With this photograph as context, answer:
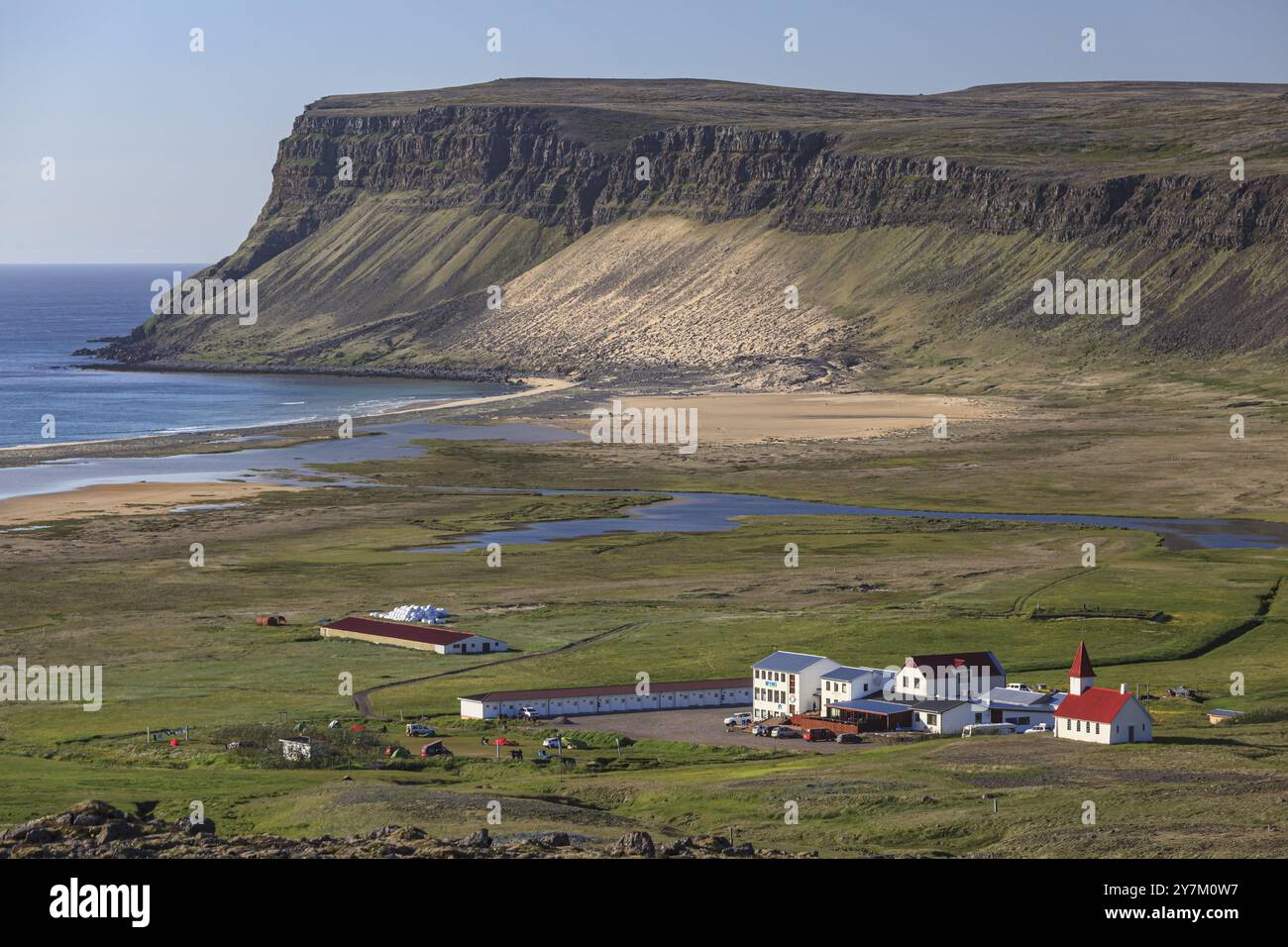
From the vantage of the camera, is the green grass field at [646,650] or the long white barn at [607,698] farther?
the long white barn at [607,698]

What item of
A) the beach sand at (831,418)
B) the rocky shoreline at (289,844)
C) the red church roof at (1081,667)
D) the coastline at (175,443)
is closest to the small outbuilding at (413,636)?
the red church roof at (1081,667)

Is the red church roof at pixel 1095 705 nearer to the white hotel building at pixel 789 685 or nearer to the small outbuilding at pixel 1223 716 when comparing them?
the small outbuilding at pixel 1223 716

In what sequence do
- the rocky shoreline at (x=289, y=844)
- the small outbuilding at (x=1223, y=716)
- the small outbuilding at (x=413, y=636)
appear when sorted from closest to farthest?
the rocky shoreline at (x=289, y=844)
the small outbuilding at (x=1223, y=716)
the small outbuilding at (x=413, y=636)

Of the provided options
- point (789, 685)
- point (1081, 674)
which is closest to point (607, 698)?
point (789, 685)

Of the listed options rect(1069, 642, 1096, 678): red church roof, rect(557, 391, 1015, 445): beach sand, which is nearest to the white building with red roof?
rect(1069, 642, 1096, 678): red church roof

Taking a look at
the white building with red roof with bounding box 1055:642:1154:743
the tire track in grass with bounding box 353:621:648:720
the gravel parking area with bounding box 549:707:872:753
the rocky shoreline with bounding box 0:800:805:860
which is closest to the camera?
the rocky shoreline with bounding box 0:800:805:860

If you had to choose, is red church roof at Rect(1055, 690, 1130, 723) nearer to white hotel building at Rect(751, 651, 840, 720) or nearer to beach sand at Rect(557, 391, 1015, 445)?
white hotel building at Rect(751, 651, 840, 720)
